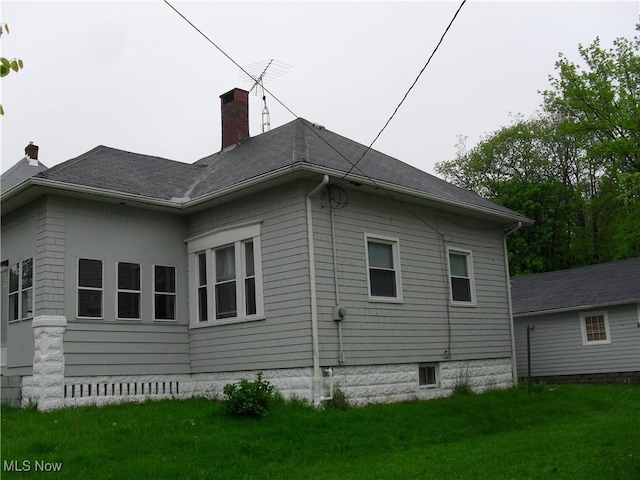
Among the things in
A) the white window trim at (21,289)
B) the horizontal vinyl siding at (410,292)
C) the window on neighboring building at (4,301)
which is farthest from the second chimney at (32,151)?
the horizontal vinyl siding at (410,292)

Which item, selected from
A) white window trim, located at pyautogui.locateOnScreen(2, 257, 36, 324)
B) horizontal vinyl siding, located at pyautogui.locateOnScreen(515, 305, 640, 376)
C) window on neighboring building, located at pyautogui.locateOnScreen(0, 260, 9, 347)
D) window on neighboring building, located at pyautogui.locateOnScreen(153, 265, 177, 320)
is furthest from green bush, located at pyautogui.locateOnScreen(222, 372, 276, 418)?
horizontal vinyl siding, located at pyautogui.locateOnScreen(515, 305, 640, 376)

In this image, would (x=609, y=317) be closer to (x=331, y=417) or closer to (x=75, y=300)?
(x=331, y=417)

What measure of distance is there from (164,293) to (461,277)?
667 cm

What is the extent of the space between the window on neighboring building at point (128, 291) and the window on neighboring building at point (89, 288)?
1.39 ft

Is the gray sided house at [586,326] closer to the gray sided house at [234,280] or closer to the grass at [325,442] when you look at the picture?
the gray sided house at [234,280]

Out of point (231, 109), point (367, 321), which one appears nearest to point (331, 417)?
point (367, 321)

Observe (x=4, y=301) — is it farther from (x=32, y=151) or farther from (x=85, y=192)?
(x=32, y=151)

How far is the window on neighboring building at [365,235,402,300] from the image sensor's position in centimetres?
1408

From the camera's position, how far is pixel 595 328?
2252 centimetres

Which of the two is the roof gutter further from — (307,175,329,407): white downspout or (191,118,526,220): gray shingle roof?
(307,175,329,407): white downspout

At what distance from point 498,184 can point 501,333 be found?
75.3 feet

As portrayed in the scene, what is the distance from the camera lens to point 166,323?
47.2ft

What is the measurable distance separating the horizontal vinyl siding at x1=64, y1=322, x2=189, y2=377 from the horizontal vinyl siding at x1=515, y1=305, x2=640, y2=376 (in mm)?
13580

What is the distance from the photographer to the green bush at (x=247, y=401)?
11.0m
